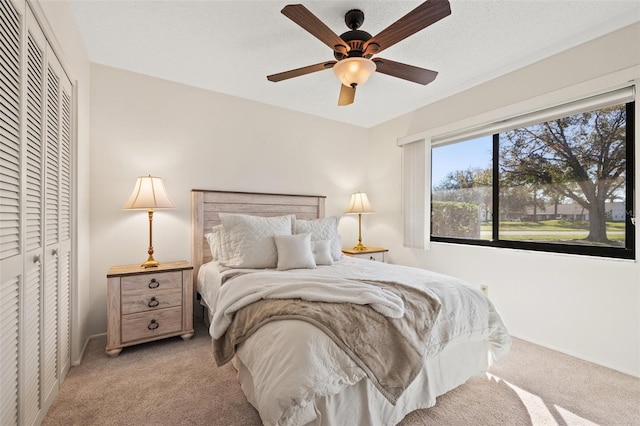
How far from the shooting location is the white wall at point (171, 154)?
Result: 2.63m

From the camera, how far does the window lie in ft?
7.27

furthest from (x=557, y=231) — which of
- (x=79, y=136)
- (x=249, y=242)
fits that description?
(x=79, y=136)

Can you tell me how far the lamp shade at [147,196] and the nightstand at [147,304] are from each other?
526 millimetres

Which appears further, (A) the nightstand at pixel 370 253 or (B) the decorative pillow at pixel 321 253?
(A) the nightstand at pixel 370 253

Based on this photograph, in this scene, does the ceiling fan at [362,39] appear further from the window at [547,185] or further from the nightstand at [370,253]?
the nightstand at [370,253]

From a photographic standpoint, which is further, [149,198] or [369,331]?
[149,198]

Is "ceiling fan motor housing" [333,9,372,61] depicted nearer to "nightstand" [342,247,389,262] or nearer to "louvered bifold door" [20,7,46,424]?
"louvered bifold door" [20,7,46,424]

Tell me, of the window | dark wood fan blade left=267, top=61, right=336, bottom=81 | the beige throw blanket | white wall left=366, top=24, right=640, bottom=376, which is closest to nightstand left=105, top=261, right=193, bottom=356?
the beige throw blanket

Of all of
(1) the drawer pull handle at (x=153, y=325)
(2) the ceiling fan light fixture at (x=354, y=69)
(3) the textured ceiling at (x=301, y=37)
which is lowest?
(1) the drawer pull handle at (x=153, y=325)

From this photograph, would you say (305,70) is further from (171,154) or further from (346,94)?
(171,154)

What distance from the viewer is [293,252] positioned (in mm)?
2418

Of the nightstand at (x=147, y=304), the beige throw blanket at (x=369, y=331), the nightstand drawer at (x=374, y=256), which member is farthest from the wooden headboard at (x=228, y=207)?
the beige throw blanket at (x=369, y=331)

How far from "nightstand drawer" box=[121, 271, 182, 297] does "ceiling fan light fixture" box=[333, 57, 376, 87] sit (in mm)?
2071

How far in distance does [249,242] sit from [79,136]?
1515mm
